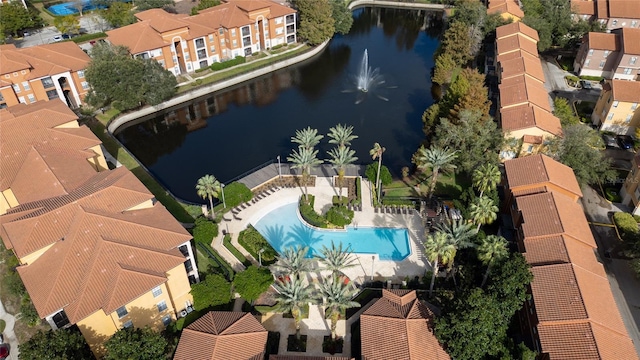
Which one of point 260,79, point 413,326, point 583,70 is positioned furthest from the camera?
point 260,79

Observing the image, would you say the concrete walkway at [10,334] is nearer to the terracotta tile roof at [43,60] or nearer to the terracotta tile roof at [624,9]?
the terracotta tile roof at [43,60]

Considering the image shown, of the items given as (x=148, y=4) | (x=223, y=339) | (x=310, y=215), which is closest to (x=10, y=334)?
(x=223, y=339)

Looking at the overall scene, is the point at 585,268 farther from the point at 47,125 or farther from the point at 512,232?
the point at 47,125

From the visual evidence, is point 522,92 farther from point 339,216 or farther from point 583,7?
Answer: point 583,7

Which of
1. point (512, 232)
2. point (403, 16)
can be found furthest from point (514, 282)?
point (403, 16)

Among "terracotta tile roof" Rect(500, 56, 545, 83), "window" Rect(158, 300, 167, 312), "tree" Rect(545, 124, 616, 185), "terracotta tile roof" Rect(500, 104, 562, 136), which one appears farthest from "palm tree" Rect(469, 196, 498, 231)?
"terracotta tile roof" Rect(500, 56, 545, 83)

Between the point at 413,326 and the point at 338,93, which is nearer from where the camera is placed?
the point at 413,326

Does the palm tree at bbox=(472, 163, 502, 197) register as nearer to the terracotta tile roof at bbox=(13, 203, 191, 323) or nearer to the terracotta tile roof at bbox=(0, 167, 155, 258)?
the terracotta tile roof at bbox=(13, 203, 191, 323)
